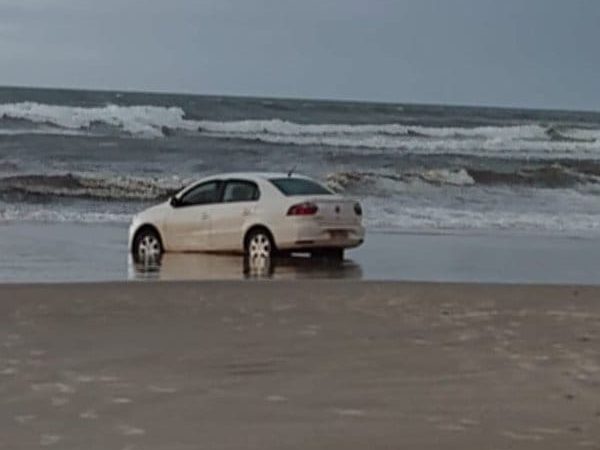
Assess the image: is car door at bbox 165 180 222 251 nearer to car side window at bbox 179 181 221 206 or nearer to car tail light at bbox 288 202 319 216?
car side window at bbox 179 181 221 206

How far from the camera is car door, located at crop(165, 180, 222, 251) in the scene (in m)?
21.7

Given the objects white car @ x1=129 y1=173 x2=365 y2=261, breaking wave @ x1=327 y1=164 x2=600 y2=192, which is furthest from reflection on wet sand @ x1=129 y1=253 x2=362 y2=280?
breaking wave @ x1=327 y1=164 x2=600 y2=192

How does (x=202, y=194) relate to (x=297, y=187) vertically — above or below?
below

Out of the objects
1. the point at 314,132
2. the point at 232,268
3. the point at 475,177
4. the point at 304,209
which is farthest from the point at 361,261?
the point at 314,132

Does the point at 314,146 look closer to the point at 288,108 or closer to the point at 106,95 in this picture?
the point at 288,108

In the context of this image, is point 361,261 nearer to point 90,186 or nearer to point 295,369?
point 295,369

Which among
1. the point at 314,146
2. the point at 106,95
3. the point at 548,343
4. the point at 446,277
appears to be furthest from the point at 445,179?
the point at 106,95

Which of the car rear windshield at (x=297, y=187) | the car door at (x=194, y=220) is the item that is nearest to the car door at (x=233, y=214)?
the car door at (x=194, y=220)

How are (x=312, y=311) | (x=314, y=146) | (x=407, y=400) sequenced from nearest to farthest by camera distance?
(x=407, y=400)
(x=312, y=311)
(x=314, y=146)

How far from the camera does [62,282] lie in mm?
15984

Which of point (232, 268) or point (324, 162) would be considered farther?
point (324, 162)

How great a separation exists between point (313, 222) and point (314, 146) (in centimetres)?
3738

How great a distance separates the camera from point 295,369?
9953 millimetres

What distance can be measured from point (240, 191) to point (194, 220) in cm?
81
